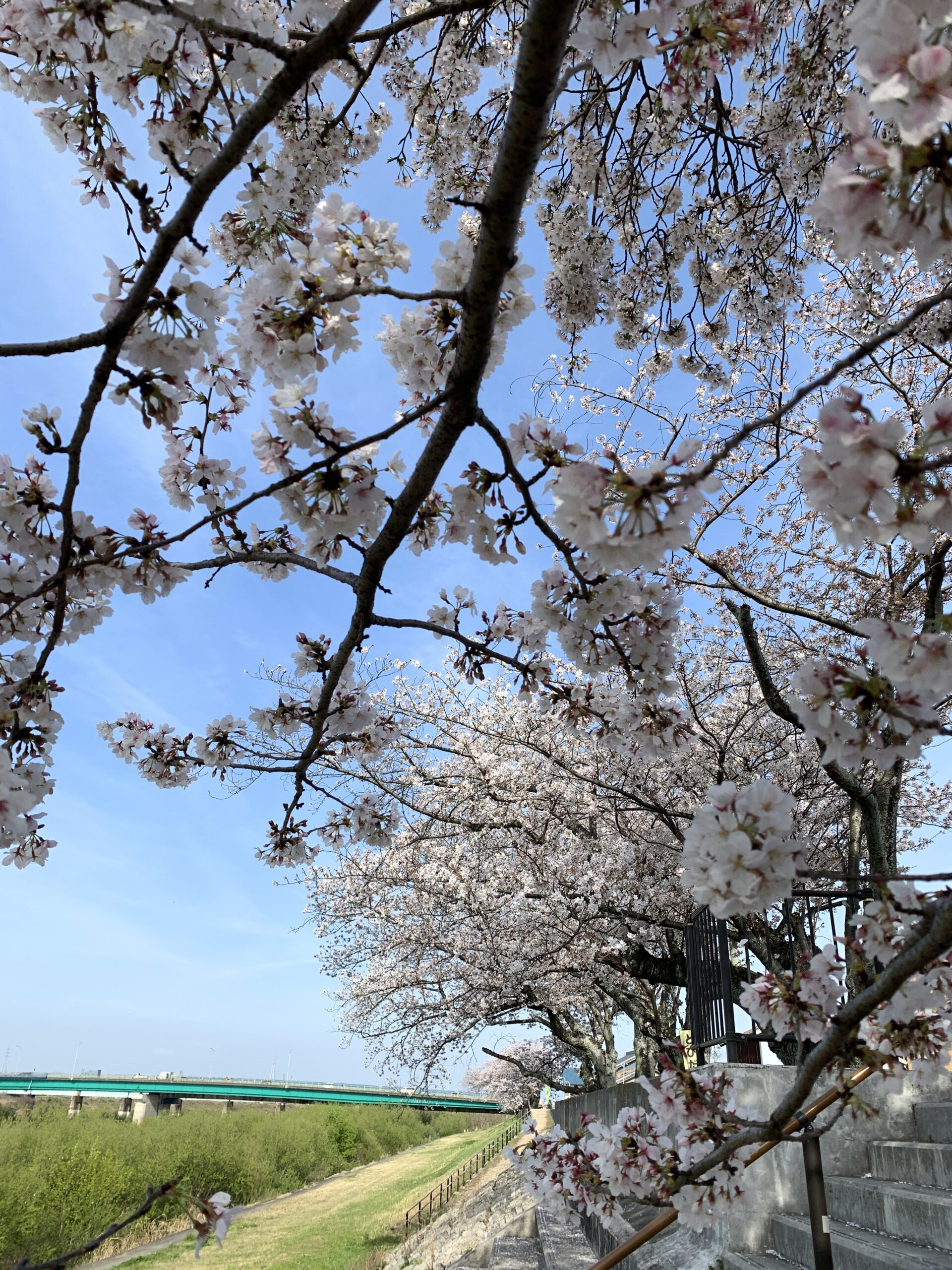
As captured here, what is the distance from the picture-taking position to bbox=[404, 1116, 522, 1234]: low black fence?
2019 cm

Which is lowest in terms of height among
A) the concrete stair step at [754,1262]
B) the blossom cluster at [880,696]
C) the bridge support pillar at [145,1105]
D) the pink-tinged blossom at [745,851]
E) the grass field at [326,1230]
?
the grass field at [326,1230]

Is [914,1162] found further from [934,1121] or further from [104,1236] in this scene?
[104,1236]

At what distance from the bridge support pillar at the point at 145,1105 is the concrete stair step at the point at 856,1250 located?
34041 mm

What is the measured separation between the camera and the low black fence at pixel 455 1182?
20188 mm

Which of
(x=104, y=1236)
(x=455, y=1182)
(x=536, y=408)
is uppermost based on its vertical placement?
(x=536, y=408)

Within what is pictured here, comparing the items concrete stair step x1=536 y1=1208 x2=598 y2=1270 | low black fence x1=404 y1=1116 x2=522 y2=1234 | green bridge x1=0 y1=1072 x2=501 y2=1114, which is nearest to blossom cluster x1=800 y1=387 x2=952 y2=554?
concrete stair step x1=536 y1=1208 x2=598 y2=1270

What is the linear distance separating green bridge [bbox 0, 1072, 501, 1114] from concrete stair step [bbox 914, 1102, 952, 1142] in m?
28.2

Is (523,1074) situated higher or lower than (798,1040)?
lower

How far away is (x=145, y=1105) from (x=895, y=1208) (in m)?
37.3

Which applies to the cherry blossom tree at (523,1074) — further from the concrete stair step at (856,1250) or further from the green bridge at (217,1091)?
the concrete stair step at (856,1250)

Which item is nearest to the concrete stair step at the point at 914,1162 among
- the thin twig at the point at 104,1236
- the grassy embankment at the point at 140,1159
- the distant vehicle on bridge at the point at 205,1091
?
the thin twig at the point at 104,1236

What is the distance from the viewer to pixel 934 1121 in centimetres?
368

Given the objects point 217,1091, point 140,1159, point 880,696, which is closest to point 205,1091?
point 217,1091

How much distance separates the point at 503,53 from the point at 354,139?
1.59 metres
